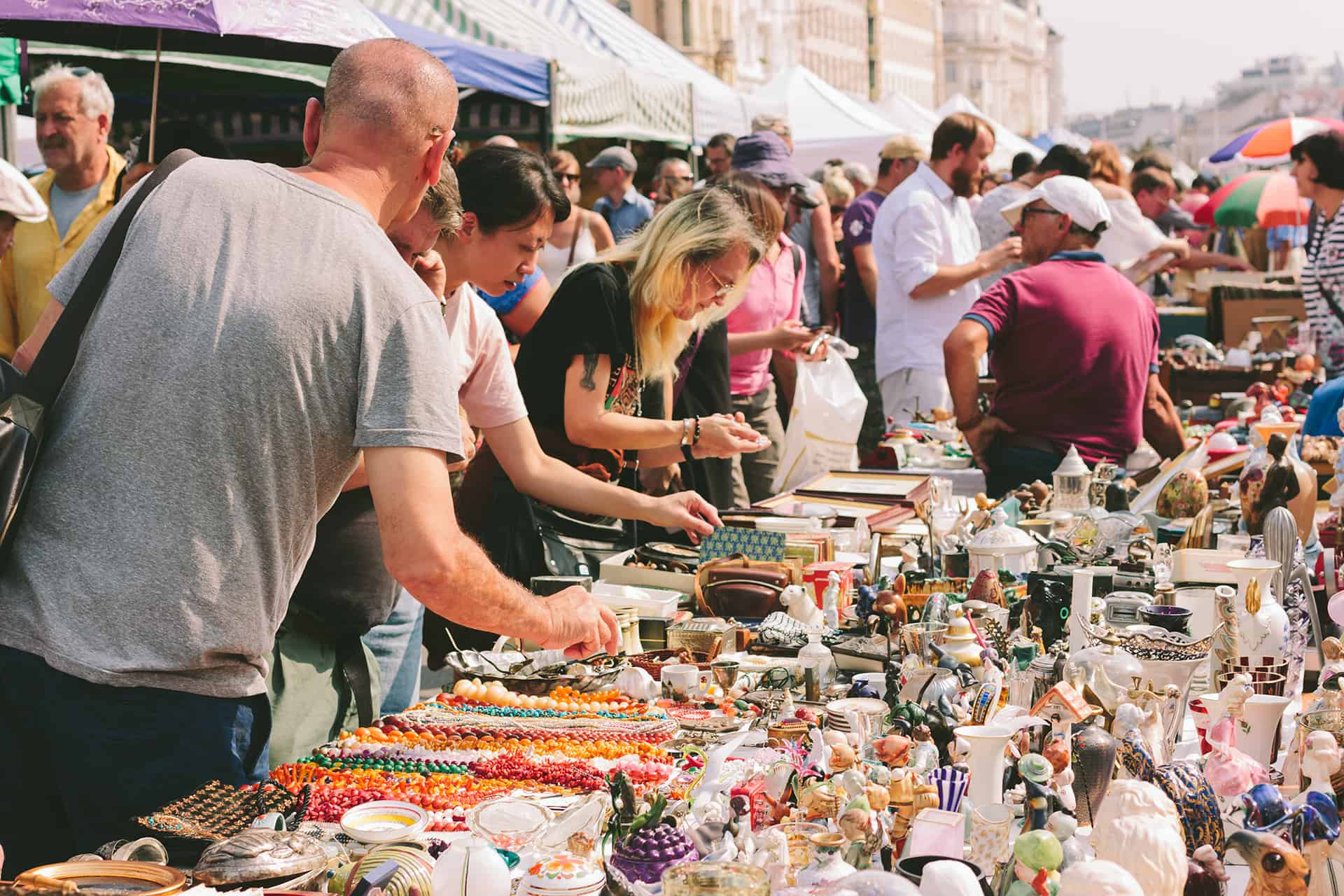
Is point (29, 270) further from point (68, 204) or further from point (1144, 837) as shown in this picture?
point (1144, 837)

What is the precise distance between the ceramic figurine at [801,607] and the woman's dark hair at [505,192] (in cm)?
101

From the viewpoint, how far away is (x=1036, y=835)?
1477 millimetres

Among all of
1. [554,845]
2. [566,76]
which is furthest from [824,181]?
[554,845]

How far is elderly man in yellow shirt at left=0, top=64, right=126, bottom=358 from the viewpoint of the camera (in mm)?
4859

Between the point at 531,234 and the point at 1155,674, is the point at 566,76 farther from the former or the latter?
the point at 1155,674

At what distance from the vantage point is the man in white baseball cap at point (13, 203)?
3.85 m

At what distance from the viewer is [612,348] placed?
3.58 meters

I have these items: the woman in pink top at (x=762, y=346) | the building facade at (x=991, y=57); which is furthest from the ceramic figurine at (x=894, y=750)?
the building facade at (x=991, y=57)

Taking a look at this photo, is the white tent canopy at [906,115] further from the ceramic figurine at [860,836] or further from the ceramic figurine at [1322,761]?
the ceramic figurine at [860,836]

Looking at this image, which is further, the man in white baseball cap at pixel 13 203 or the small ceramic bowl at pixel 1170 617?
the man in white baseball cap at pixel 13 203

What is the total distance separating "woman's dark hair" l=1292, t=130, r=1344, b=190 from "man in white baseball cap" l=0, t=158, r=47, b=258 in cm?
508

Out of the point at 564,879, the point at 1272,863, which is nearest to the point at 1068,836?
the point at 1272,863

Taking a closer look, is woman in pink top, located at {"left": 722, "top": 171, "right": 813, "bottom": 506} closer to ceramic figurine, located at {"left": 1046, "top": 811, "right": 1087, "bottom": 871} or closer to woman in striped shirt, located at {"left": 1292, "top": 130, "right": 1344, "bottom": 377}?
woman in striped shirt, located at {"left": 1292, "top": 130, "right": 1344, "bottom": 377}

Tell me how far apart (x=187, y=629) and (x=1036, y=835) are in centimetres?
113
